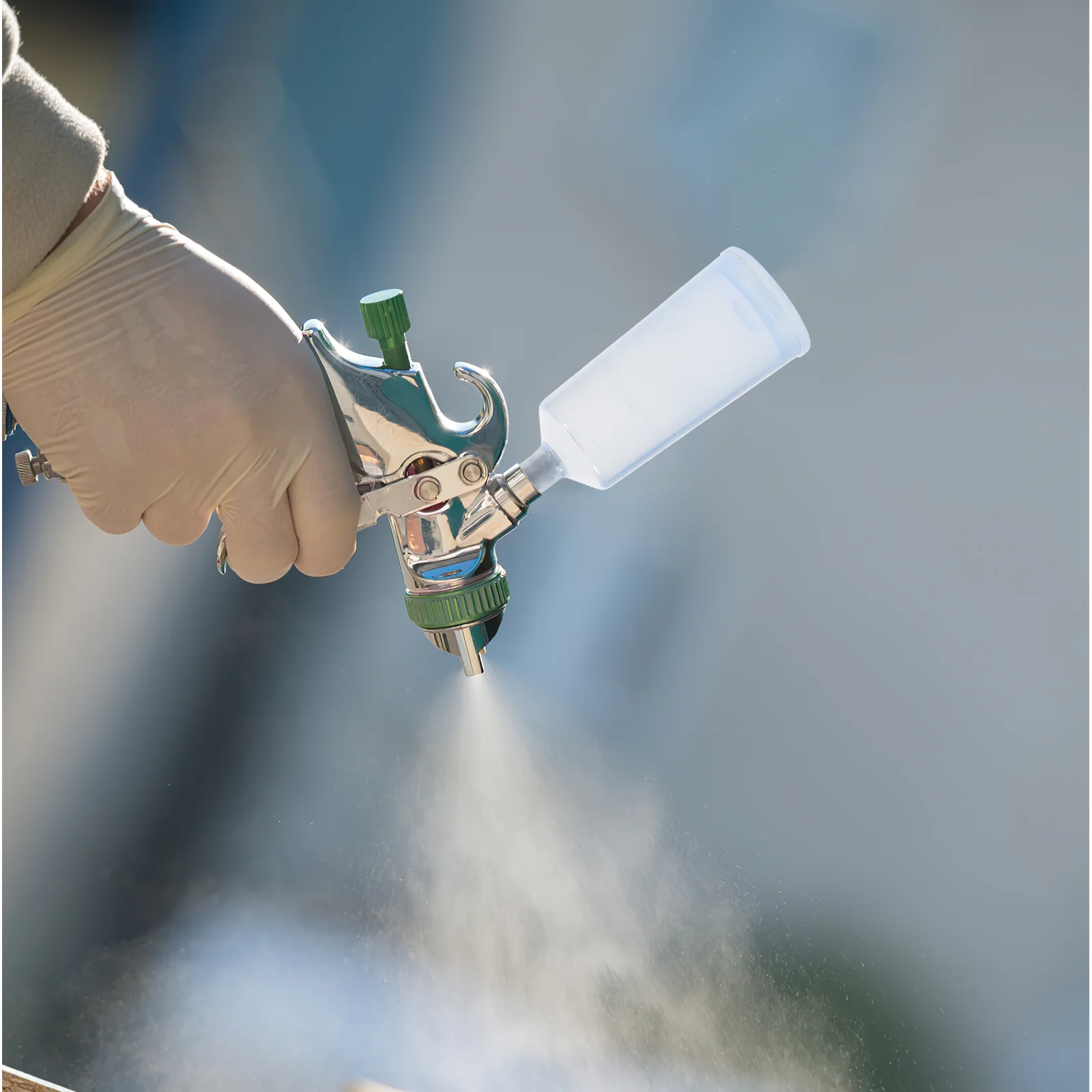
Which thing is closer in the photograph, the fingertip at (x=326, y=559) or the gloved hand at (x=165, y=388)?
the gloved hand at (x=165, y=388)

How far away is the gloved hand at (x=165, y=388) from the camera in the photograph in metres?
0.69

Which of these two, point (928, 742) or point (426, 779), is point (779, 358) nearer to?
point (928, 742)

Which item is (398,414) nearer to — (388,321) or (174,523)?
(388,321)

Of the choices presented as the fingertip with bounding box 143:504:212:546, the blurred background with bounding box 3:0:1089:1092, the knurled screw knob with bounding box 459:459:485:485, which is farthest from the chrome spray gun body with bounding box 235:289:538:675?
the blurred background with bounding box 3:0:1089:1092

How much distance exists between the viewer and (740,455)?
1212mm

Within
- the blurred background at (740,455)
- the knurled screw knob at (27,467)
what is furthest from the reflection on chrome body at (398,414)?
the blurred background at (740,455)

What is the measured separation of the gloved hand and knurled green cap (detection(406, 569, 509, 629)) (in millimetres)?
89

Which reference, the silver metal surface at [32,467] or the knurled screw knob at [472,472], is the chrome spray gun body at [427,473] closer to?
the knurled screw knob at [472,472]

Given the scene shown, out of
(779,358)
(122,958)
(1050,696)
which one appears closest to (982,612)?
(1050,696)

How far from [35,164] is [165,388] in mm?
164

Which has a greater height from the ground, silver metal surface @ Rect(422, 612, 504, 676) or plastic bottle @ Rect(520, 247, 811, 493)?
plastic bottle @ Rect(520, 247, 811, 493)

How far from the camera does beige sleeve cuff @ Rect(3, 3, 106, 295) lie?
63cm

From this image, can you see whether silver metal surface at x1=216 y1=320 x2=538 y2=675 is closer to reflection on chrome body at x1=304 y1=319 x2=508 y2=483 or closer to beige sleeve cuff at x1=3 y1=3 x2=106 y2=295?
reflection on chrome body at x1=304 y1=319 x2=508 y2=483

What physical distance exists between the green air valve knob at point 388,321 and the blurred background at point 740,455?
559 millimetres
